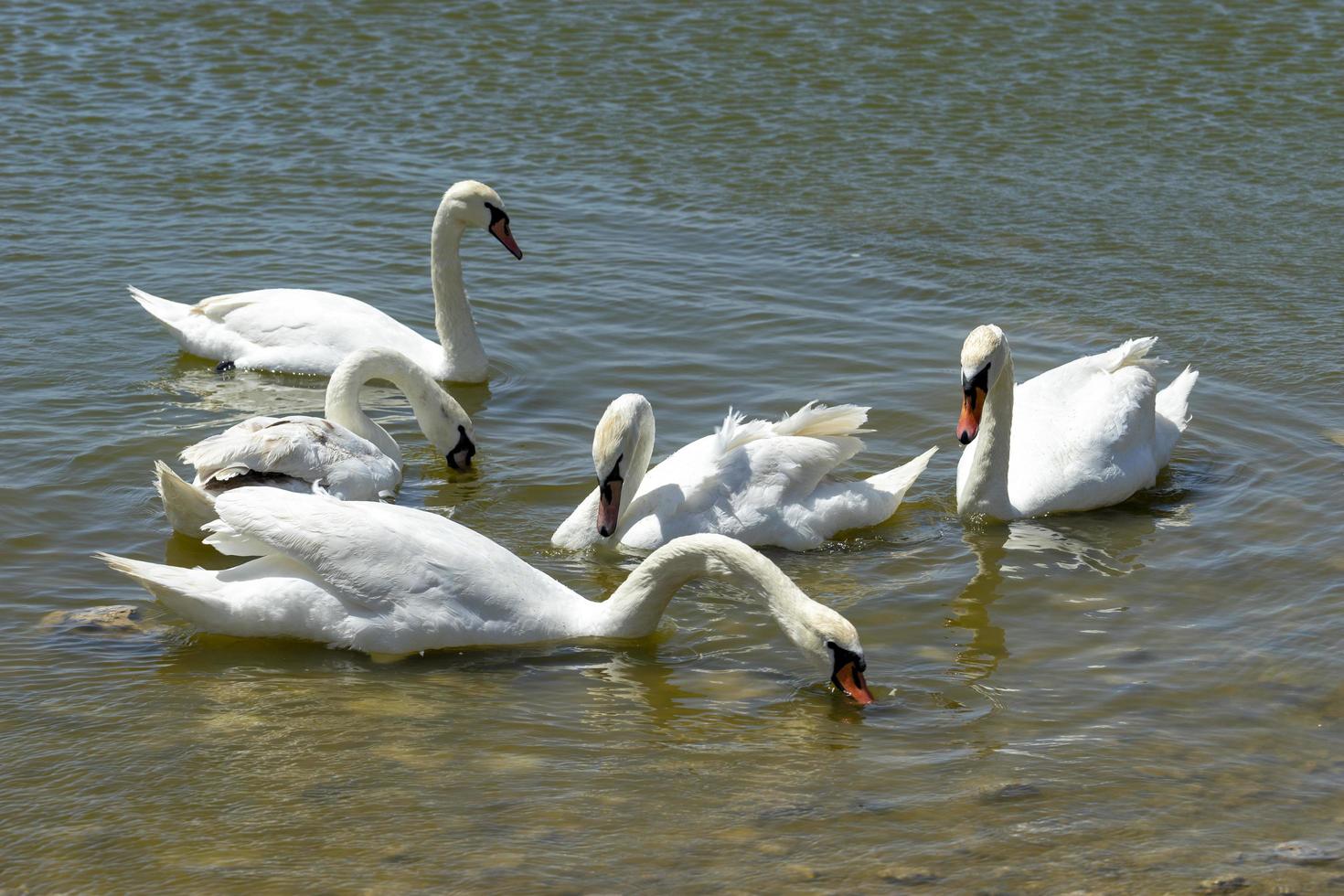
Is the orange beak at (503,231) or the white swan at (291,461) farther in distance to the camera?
the orange beak at (503,231)

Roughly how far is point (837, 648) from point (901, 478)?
227 centimetres

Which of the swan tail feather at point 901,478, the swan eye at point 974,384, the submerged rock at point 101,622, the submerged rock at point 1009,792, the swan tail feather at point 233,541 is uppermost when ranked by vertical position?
the swan eye at point 974,384

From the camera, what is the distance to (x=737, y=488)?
26.9 feet

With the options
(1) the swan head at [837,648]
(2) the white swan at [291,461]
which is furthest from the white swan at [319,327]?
(1) the swan head at [837,648]

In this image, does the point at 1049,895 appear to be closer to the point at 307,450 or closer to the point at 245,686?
the point at 245,686

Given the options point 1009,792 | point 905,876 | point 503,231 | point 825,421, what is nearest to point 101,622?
point 825,421

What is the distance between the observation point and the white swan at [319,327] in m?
10.7

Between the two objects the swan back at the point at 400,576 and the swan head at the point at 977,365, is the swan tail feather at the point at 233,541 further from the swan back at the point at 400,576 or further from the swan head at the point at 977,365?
the swan head at the point at 977,365

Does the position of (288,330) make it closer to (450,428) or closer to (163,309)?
(163,309)

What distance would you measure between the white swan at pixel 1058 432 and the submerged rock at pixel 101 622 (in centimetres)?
359

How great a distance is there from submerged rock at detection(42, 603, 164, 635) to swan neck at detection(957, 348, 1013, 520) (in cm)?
379

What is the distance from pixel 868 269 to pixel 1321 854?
24.1ft

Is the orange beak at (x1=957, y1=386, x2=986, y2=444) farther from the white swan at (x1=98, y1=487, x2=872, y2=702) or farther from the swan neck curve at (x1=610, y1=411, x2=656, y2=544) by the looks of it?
the white swan at (x1=98, y1=487, x2=872, y2=702)

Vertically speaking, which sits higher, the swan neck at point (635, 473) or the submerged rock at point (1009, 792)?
the swan neck at point (635, 473)
